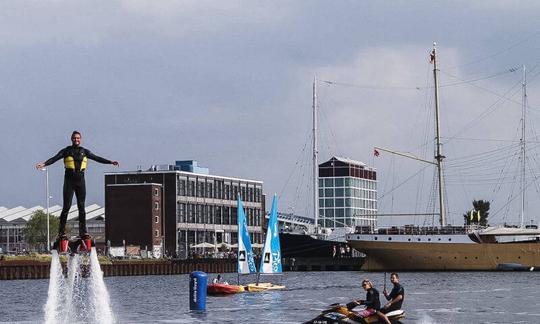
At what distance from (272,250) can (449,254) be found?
199 feet

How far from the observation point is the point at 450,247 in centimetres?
15925

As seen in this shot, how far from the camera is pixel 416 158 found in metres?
174

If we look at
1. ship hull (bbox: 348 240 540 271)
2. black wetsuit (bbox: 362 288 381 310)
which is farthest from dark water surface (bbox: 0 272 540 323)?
ship hull (bbox: 348 240 540 271)

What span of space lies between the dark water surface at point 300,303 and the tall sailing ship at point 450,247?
2458 centimetres

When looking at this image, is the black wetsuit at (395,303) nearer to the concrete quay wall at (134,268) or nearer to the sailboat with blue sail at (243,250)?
the sailboat with blue sail at (243,250)

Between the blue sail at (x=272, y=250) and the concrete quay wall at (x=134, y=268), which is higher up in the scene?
the blue sail at (x=272, y=250)

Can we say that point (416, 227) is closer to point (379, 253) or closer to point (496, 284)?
point (379, 253)

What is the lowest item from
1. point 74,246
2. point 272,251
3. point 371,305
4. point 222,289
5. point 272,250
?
point 222,289

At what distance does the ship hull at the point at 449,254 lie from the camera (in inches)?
6255

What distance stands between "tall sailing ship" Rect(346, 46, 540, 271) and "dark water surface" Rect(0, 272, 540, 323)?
2458 cm

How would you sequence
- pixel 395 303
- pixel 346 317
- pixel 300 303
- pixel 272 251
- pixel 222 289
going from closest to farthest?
pixel 346 317 → pixel 395 303 → pixel 300 303 → pixel 222 289 → pixel 272 251

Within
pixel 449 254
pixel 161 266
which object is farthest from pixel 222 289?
pixel 161 266

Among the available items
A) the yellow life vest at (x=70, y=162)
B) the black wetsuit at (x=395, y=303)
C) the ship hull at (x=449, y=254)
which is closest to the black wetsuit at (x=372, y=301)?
the black wetsuit at (x=395, y=303)

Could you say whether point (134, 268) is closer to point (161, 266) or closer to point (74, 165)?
point (161, 266)
